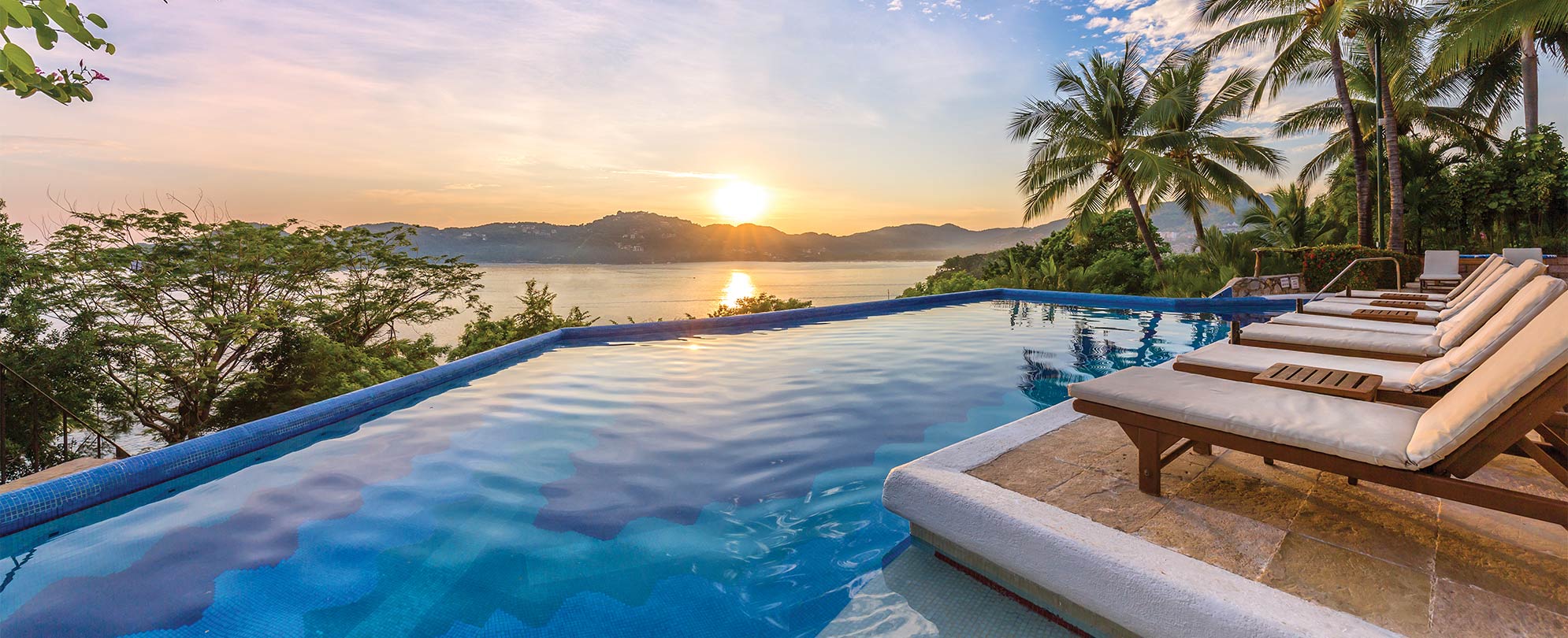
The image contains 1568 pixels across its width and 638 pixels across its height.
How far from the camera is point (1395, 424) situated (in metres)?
1.93

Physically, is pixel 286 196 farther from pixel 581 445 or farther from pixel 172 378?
pixel 581 445

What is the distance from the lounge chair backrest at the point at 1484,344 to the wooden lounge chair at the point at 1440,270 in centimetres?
803

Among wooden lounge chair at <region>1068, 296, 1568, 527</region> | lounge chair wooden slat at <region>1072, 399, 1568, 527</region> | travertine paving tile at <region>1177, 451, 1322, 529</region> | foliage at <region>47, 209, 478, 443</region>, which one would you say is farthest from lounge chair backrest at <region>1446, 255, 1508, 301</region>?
foliage at <region>47, 209, 478, 443</region>

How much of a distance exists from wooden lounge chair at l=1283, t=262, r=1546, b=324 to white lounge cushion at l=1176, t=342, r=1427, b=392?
48.2 inches

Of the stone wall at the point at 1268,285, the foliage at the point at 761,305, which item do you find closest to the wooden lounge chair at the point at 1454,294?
the stone wall at the point at 1268,285

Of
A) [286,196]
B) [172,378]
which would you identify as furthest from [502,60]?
[172,378]

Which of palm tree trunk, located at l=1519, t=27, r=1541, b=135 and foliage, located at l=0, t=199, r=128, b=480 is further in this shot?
palm tree trunk, located at l=1519, t=27, r=1541, b=135

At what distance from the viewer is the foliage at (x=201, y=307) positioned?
6.82 meters

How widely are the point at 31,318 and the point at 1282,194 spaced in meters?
25.8

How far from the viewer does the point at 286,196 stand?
30.9ft

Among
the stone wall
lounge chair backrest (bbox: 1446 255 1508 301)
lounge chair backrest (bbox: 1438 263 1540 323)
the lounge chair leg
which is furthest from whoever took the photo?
the stone wall

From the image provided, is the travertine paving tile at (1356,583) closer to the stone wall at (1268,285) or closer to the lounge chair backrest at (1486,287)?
the lounge chair backrest at (1486,287)

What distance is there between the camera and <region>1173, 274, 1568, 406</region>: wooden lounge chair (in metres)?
2.33

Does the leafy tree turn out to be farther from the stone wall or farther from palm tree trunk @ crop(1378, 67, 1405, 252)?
palm tree trunk @ crop(1378, 67, 1405, 252)
